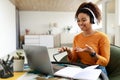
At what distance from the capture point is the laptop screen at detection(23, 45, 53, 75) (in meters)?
1.09

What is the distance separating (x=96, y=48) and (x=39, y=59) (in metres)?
0.69

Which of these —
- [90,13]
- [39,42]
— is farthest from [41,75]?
[39,42]

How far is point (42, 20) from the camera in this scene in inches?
443

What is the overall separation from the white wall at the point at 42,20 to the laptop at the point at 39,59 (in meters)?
10.1

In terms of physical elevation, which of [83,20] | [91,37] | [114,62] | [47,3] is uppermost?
[47,3]

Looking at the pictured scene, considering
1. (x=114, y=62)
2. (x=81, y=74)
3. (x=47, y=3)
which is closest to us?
(x=81, y=74)

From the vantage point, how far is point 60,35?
10.9 m

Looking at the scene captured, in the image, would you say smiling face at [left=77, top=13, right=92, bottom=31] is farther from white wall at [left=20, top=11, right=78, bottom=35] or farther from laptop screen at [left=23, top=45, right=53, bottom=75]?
white wall at [left=20, top=11, right=78, bottom=35]

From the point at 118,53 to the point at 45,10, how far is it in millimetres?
9666

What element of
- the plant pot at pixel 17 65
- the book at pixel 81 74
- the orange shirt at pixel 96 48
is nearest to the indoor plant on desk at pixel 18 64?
the plant pot at pixel 17 65

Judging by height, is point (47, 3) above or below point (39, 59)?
above

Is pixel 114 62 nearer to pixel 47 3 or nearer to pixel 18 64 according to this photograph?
pixel 18 64

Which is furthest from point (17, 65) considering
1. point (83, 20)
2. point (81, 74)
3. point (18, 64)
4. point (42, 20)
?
point (42, 20)

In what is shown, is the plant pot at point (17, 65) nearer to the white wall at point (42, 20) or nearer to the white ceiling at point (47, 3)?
the white ceiling at point (47, 3)
